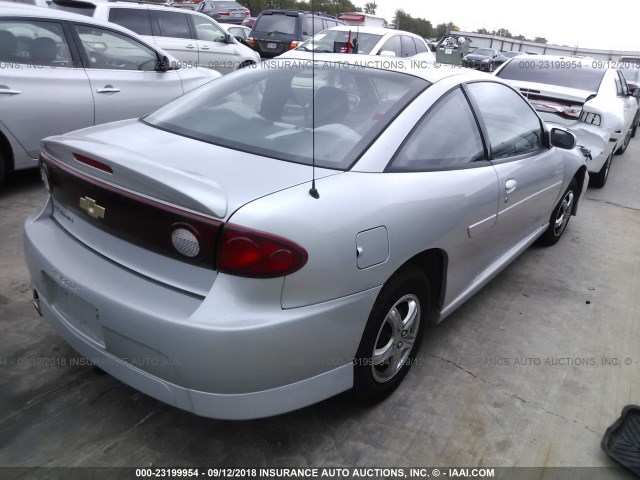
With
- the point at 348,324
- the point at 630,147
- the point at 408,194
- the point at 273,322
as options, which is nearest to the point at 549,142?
the point at 408,194

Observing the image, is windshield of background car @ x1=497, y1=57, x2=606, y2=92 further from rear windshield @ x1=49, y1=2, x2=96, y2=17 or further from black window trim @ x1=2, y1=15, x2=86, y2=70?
rear windshield @ x1=49, y1=2, x2=96, y2=17

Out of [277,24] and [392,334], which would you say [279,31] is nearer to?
[277,24]

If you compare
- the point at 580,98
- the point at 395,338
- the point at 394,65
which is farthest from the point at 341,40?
the point at 395,338

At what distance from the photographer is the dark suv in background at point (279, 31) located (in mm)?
13023

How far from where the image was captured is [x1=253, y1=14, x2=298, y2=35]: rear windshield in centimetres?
1309

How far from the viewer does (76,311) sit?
2092 mm

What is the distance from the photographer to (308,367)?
1.95 m

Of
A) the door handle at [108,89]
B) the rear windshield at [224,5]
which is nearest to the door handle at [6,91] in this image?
the door handle at [108,89]

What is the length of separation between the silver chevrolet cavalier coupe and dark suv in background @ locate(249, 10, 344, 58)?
35.5 feet

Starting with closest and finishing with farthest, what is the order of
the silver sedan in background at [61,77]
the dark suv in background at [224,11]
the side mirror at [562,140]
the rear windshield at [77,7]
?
the side mirror at [562,140]
the silver sedan in background at [61,77]
the rear windshield at [77,7]
the dark suv in background at [224,11]

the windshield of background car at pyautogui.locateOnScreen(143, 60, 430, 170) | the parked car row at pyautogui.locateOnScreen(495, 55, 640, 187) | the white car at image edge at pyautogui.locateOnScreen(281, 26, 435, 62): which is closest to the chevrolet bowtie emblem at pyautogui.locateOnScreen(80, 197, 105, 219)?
the windshield of background car at pyautogui.locateOnScreen(143, 60, 430, 170)

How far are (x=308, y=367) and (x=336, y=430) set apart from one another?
55 cm

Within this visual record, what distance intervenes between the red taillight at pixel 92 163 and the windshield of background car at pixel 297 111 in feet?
1.67

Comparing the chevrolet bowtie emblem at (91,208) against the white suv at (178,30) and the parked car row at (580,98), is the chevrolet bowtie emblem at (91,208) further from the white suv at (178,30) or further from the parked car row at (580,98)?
the white suv at (178,30)
